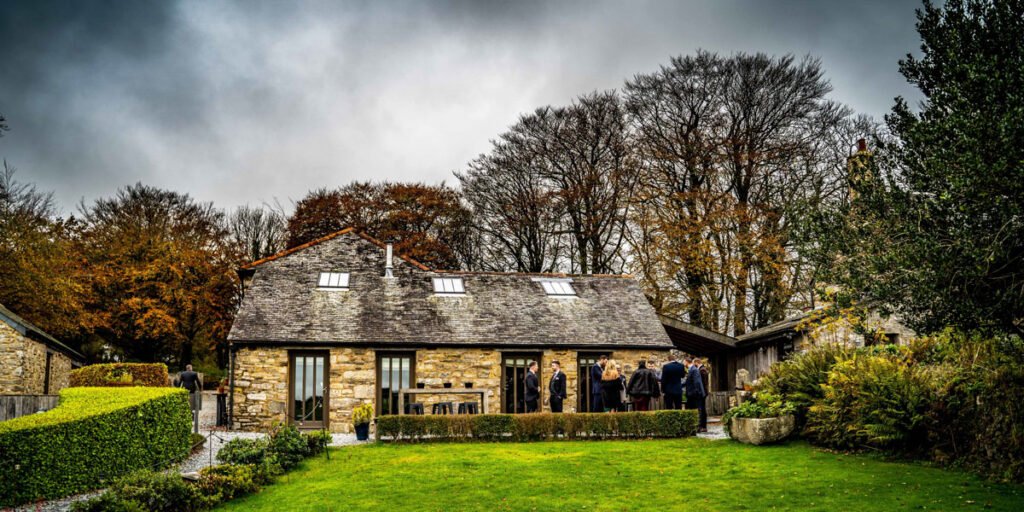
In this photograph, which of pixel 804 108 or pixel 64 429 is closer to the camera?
pixel 64 429

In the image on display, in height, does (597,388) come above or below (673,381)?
below

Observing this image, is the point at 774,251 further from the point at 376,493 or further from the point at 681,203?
the point at 376,493

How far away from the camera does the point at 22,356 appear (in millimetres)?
24188

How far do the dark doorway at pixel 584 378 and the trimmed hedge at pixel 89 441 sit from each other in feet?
36.9

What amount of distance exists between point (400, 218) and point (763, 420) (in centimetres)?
2745

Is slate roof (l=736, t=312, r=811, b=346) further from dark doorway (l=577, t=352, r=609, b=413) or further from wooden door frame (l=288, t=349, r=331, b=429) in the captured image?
wooden door frame (l=288, t=349, r=331, b=429)

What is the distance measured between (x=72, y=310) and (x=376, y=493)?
2848 cm

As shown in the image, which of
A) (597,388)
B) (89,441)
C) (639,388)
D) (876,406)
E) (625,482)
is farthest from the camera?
(597,388)

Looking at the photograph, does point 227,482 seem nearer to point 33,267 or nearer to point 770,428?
point 770,428

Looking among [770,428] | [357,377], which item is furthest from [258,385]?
[770,428]

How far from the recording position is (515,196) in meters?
37.4

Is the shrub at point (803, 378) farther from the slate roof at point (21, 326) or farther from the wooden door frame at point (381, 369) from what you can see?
the slate roof at point (21, 326)

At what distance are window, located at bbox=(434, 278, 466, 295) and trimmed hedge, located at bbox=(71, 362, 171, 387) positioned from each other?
844 centimetres

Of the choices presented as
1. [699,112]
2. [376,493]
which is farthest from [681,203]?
[376,493]
